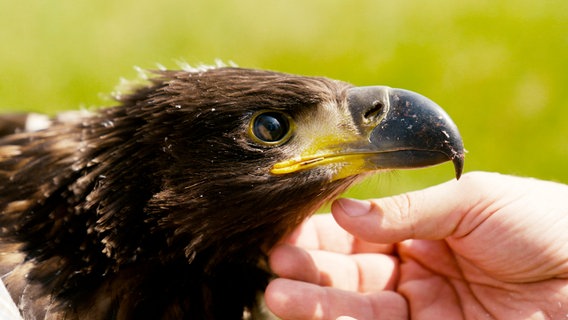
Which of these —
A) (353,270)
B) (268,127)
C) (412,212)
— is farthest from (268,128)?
(353,270)

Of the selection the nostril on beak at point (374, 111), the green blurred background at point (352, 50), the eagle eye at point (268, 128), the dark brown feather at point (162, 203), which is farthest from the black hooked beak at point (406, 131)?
the green blurred background at point (352, 50)

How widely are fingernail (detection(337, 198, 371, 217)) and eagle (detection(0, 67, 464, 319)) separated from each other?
0.08 meters

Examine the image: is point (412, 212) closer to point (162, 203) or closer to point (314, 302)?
point (314, 302)

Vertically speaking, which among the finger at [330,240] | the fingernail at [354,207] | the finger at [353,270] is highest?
the finger at [330,240]

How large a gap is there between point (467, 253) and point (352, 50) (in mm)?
5340

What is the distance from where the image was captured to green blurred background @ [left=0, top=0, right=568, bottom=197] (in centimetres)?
775

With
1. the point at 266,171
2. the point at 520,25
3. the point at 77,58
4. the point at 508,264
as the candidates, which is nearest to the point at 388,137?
the point at 266,171

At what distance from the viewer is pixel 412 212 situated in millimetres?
3578

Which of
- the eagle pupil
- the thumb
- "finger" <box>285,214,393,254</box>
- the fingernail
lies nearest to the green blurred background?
"finger" <box>285,214,393,254</box>

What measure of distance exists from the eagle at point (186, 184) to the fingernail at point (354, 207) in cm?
8

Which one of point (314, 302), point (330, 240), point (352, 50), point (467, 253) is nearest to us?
point (314, 302)

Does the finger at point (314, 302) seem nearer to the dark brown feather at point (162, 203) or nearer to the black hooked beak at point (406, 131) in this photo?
the dark brown feather at point (162, 203)

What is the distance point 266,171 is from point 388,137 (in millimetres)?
564

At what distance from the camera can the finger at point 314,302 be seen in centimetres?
349
